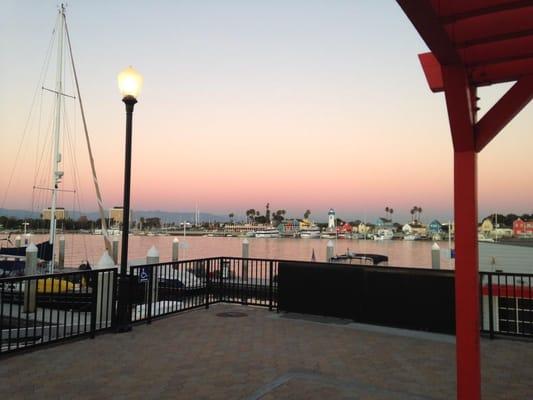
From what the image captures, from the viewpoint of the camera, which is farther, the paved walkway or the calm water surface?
the calm water surface

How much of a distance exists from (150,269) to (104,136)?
25.8m

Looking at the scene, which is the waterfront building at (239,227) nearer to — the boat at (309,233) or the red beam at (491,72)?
the boat at (309,233)

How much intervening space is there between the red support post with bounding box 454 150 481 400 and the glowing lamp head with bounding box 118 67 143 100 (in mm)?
5683

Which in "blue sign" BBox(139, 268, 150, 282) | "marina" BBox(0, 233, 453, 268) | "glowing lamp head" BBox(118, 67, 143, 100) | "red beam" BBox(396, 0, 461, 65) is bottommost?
"marina" BBox(0, 233, 453, 268)

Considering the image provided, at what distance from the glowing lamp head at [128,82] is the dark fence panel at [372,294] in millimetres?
4551

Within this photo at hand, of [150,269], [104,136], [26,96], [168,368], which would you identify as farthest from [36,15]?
[168,368]

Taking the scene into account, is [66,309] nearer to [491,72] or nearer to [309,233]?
[491,72]

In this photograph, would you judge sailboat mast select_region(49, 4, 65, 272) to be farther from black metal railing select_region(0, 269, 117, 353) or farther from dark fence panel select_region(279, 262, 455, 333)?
dark fence panel select_region(279, 262, 455, 333)

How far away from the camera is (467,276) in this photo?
369cm

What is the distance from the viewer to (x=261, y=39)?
17766mm

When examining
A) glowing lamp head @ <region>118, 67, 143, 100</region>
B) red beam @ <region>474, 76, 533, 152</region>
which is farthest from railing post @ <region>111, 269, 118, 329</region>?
red beam @ <region>474, 76, 533, 152</region>

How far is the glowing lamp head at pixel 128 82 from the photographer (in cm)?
736

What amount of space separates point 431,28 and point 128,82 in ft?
19.6

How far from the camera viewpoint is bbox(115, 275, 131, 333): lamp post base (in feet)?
23.0
